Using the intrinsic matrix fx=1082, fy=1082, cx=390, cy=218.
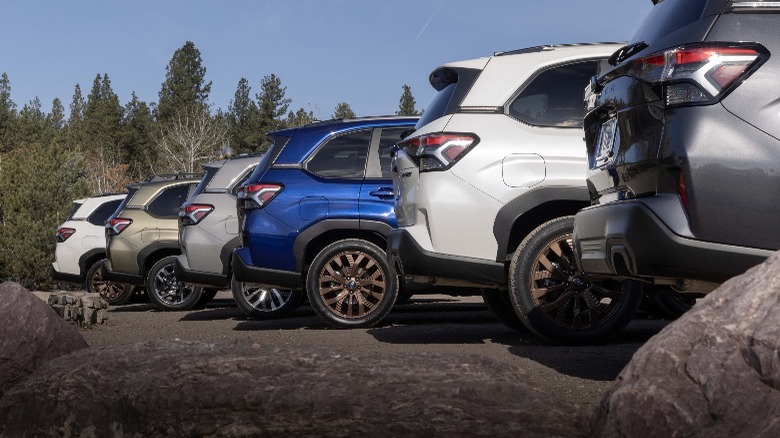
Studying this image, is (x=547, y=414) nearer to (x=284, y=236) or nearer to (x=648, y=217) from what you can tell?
(x=648, y=217)

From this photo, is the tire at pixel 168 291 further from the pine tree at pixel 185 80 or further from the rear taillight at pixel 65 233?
the pine tree at pixel 185 80

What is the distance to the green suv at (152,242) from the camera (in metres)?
14.7

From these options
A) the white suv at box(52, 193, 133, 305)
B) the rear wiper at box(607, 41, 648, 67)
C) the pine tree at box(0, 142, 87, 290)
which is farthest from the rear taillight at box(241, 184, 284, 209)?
the pine tree at box(0, 142, 87, 290)

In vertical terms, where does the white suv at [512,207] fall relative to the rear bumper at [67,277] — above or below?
above

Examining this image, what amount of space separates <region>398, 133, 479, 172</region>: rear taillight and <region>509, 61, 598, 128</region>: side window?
17.3 inches

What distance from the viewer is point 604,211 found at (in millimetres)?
5172

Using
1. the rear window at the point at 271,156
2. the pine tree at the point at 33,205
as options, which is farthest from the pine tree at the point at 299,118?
the rear window at the point at 271,156

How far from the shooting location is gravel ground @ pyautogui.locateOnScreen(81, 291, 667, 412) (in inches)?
226

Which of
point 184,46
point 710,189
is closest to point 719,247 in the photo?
point 710,189

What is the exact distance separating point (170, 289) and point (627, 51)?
1038 cm

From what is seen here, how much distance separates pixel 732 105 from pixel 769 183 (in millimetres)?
365

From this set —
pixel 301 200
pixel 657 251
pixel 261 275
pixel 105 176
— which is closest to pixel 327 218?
pixel 301 200

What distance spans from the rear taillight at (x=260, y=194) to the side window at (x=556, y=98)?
2.97 m

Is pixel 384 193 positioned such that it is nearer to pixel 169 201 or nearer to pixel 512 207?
pixel 512 207
